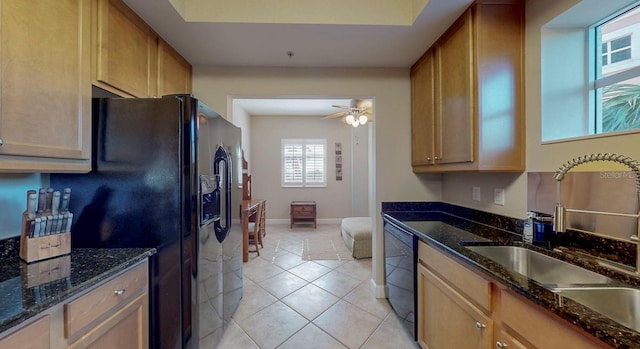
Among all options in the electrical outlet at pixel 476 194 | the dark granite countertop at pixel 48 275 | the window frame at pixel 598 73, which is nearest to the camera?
the dark granite countertop at pixel 48 275

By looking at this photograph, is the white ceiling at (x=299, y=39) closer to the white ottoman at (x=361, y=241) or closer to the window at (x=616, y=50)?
the window at (x=616, y=50)

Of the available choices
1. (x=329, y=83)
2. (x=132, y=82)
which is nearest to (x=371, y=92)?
(x=329, y=83)

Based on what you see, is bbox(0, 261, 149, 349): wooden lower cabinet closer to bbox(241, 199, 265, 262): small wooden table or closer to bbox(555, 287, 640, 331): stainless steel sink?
bbox(555, 287, 640, 331): stainless steel sink

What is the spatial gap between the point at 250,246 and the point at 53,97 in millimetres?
3559

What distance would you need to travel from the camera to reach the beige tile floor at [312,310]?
1976mm

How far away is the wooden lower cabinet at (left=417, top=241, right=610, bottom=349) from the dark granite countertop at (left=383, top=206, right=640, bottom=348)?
42 mm

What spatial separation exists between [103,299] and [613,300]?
78.8 inches

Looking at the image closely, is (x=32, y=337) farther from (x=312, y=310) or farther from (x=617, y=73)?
(x=617, y=73)

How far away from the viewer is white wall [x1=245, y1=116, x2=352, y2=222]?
21.0 feet

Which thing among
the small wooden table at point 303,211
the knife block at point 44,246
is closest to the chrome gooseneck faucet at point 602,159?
the knife block at point 44,246

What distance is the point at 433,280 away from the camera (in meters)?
1.58

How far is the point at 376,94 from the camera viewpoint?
2.59 metres

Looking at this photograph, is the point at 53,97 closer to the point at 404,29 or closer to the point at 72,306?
the point at 72,306

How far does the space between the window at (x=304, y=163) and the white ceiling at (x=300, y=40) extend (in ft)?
13.1
